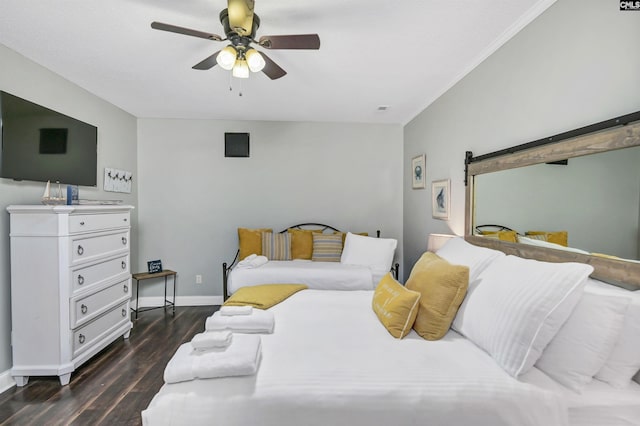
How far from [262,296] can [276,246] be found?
1667mm

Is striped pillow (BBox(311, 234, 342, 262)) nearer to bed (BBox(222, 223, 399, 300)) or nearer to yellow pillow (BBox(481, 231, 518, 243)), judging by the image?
bed (BBox(222, 223, 399, 300))

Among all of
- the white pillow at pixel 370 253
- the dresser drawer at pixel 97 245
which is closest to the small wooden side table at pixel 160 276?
the dresser drawer at pixel 97 245

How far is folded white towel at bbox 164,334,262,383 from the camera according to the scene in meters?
1.26

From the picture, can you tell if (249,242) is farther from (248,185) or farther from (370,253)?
(370,253)

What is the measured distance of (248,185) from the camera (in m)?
4.28

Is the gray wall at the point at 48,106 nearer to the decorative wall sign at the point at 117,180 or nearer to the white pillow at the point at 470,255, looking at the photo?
the decorative wall sign at the point at 117,180

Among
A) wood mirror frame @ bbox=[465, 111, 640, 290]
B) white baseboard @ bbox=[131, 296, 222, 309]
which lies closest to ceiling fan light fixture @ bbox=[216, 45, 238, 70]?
wood mirror frame @ bbox=[465, 111, 640, 290]

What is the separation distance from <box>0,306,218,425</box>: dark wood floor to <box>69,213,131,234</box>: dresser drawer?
1.17m

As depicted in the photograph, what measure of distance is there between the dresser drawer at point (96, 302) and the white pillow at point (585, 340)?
3.08 m

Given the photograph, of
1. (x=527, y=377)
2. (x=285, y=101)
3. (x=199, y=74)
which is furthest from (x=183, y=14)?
(x=527, y=377)

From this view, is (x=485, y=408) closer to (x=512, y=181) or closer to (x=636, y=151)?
(x=636, y=151)

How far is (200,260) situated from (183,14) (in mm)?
3142

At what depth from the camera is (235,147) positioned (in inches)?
167

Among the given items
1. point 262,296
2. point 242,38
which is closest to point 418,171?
point 262,296
